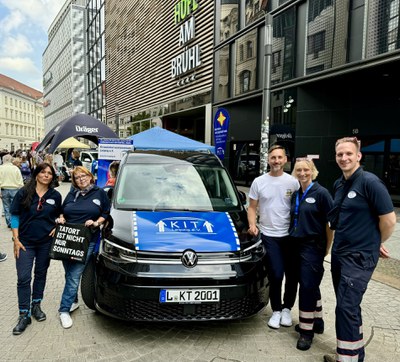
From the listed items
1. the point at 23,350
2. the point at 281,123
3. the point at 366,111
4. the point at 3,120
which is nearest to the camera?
the point at 23,350

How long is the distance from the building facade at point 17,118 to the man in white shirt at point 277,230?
96.1m

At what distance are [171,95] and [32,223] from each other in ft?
63.5

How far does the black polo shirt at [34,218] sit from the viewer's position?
336 centimetres

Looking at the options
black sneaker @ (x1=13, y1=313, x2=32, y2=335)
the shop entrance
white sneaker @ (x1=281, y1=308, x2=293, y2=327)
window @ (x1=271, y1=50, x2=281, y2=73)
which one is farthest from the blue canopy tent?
black sneaker @ (x1=13, y1=313, x2=32, y2=335)

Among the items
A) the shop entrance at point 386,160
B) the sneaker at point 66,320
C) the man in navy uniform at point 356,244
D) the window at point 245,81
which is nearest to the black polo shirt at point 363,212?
the man in navy uniform at point 356,244

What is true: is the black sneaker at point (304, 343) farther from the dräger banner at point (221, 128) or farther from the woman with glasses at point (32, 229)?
the dräger banner at point (221, 128)

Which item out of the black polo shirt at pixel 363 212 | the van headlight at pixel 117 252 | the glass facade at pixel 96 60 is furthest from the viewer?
the glass facade at pixel 96 60

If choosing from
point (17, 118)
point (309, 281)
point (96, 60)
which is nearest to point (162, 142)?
point (309, 281)

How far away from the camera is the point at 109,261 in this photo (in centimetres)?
312

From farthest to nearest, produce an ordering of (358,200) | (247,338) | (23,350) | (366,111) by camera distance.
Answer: (366,111), (247,338), (23,350), (358,200)

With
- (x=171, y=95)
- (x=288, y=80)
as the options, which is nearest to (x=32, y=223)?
(x=288, y=80)

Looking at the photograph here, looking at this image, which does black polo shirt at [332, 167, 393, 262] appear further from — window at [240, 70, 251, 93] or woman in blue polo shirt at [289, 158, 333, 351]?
window at [240, 70, 251, 93]

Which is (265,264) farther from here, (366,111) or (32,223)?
(366,111)

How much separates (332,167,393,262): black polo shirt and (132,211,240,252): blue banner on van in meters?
1.01
